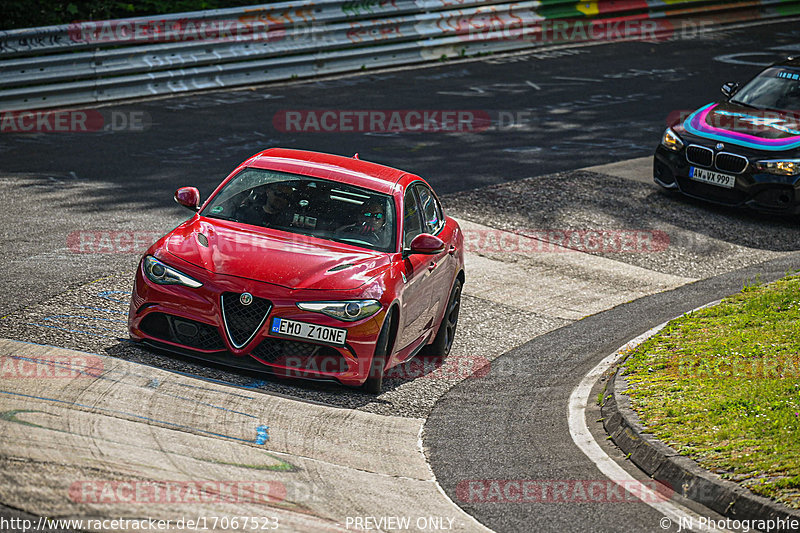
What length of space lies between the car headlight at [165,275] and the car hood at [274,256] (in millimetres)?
140

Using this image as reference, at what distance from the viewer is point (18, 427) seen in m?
6.13

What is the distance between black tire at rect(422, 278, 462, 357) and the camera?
8984 mm

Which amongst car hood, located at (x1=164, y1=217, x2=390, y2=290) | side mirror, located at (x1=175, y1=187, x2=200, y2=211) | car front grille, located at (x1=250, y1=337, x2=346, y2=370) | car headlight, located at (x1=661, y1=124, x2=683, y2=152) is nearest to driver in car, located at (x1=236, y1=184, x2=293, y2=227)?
car hood, located at (x1=164, y1=217, x2=390, y2=290)

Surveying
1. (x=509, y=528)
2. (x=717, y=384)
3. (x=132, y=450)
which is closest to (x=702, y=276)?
(x=717, y=384)

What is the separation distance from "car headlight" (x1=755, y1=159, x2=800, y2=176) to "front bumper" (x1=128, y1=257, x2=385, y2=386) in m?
8.11

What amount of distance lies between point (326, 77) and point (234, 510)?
1624 cm

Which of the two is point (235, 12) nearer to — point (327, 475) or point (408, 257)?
point (408, 257)

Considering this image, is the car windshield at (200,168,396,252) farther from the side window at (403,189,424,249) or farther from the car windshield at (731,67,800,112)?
the car windshield at (731,67,800,112)

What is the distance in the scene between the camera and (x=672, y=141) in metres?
14.6

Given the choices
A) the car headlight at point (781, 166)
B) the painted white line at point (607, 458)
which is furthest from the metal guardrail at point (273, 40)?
the painted white line at point (607, 458)

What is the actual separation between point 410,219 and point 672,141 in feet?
23.7

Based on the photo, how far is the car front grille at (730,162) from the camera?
13.8 metres

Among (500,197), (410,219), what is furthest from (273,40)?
(410,219)

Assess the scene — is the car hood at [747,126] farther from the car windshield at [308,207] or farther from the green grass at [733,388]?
the car windshield at [308,207]
